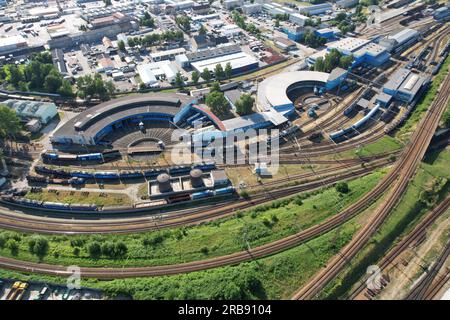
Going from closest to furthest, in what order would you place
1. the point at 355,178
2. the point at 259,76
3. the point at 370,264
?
the point at 370,264
the point at 355,178
the point at 259,76

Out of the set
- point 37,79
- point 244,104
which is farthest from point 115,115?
point 37,79

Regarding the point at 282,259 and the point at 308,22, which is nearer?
the point at 282,259

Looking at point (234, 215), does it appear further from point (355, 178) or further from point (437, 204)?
point (437, 204)

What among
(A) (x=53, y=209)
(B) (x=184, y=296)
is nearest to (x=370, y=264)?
(B) (x=184, y=296)

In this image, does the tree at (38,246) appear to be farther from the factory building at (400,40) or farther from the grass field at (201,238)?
the factory building at (400,40)

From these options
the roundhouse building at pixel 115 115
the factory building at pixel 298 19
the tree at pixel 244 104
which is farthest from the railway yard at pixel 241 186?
the factory building at pixel 298 19

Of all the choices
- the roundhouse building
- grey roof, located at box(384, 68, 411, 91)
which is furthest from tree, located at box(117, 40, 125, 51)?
grey roof, located at box(384, 68, 411, 91)

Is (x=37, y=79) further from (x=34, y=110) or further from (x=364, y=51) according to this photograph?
(x=364, y=51)

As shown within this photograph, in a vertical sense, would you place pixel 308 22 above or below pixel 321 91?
above
